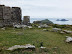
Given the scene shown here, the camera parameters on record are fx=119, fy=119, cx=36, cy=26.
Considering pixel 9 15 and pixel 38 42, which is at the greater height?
pixel 9 15

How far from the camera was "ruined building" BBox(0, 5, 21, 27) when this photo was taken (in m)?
25.3

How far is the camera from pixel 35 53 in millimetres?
8695

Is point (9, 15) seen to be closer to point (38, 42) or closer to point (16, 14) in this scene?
point (16, 14)

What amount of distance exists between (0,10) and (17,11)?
160 inches

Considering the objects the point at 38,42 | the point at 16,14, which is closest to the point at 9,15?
the point at 16,14

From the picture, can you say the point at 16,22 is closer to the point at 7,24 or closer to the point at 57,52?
the point at 7,24

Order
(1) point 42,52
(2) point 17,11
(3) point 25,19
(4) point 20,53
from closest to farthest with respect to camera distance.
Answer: (4) point 20,53 < (1) point 42,52 < (2) point 17,11 < (3) point 25,19

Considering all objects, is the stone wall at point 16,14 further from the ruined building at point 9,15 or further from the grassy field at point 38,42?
the grassy field at point 38,42

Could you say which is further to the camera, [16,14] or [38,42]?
[16,14]

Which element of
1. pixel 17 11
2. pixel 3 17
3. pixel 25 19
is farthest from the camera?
pixel 25 19

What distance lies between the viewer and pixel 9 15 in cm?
2644

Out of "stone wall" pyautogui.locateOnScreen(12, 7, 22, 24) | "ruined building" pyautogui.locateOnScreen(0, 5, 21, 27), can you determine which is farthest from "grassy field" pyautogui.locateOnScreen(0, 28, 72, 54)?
"stone wall" pyautogui.locateOnScreen(12, 7, 22, 24)

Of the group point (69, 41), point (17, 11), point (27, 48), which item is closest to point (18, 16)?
point (17, 11)

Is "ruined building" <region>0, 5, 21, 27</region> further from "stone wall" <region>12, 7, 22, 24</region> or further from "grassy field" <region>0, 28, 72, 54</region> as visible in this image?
"grassy field" <region>0, 28, 72, 54</region>
